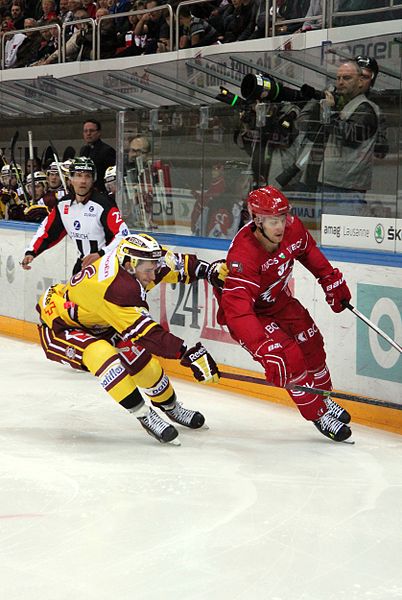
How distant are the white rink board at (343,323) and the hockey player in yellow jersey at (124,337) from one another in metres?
0.85

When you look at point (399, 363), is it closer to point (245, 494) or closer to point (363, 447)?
point (363, 447)

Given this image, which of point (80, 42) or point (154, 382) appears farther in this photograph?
point (80, 42)

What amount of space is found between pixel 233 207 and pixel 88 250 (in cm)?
114

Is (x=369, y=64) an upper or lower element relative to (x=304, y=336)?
upper

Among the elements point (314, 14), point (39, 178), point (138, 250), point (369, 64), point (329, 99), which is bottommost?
point (138, 250)

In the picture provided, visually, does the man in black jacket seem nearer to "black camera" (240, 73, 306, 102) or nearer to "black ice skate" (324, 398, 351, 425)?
"black camera" (240, 73, 306, 102)

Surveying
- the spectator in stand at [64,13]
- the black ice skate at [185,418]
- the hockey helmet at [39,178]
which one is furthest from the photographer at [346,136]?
the spectator in stand at [64,13]

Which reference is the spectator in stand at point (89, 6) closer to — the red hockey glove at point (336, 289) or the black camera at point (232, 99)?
the black camera at point (232, 99)

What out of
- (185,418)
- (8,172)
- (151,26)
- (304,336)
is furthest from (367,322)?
(8,172)

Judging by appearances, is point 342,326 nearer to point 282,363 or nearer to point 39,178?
point 282,363

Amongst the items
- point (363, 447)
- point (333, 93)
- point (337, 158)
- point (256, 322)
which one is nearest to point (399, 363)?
point (363, 447)

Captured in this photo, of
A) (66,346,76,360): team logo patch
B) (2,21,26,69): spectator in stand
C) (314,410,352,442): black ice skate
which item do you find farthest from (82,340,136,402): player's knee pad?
(2,21,26,69): spectator in stand

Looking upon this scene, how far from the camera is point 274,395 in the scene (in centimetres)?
585

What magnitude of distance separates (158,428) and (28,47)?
27.6ft
